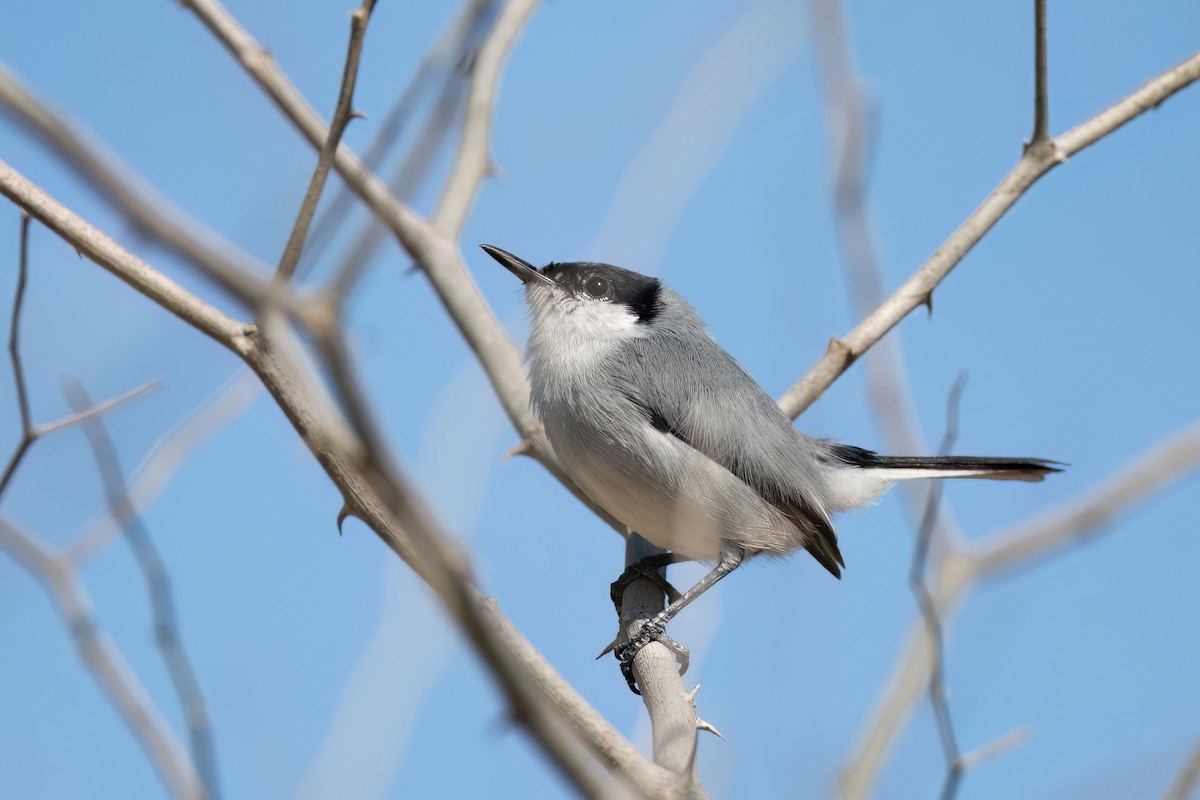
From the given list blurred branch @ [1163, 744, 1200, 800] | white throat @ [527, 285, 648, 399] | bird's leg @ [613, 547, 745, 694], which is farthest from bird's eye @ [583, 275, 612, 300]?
blurred branch @ [1163, 744, 1200, 800]

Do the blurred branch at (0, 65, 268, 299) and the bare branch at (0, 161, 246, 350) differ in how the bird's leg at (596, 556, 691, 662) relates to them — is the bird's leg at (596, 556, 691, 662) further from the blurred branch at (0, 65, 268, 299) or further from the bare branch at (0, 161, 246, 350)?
the blurred branch at (0, 65, 268, 299)

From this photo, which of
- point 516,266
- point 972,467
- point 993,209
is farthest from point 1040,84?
point 516,266

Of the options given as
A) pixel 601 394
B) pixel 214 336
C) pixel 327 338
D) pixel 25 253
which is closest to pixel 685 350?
pixel 601 394

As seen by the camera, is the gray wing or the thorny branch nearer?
the thorny branch

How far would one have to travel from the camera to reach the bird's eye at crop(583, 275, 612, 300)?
4242 mm

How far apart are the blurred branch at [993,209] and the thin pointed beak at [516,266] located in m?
1.19

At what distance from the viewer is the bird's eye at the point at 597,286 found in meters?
4.24

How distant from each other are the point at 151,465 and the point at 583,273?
183cm

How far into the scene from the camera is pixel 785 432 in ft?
13.0

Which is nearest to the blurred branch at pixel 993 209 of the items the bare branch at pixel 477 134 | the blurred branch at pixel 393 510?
the bare branch at pixel 477 134

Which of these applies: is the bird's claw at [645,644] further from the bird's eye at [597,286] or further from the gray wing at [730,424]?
the bird's eye at [597,286]

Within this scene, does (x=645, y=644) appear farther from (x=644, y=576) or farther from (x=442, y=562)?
(x=442, y=562)

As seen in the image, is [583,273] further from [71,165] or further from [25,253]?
[71,165]

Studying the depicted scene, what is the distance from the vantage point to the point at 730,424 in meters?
3.76
